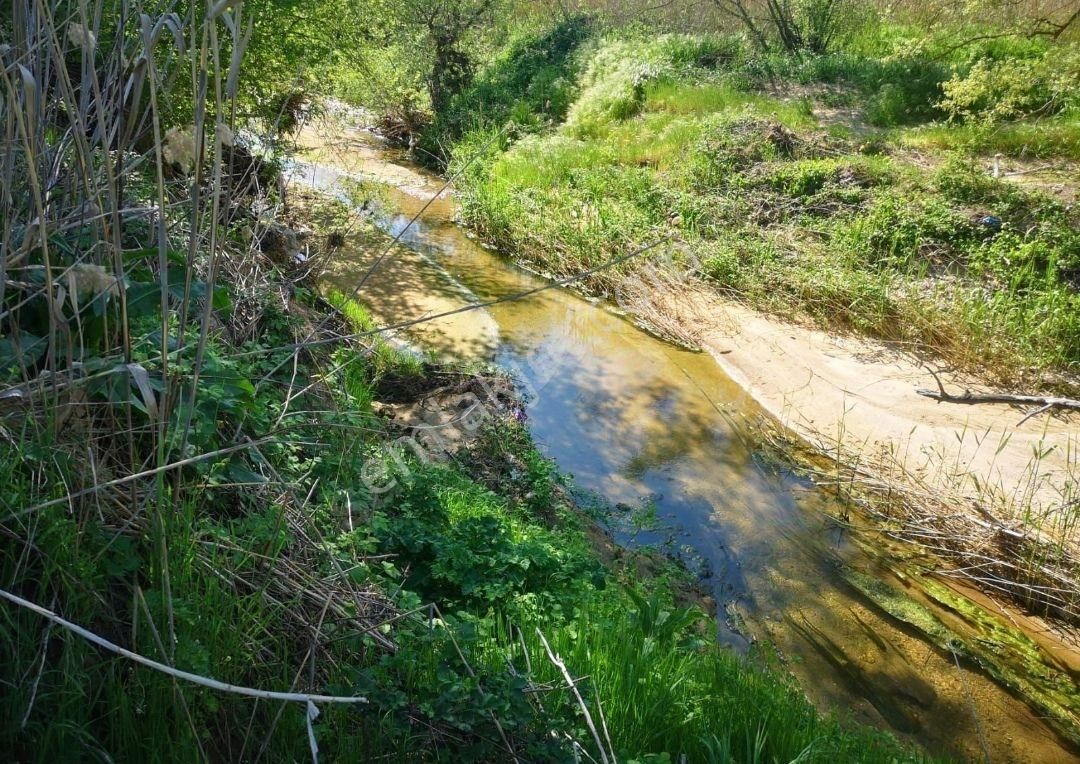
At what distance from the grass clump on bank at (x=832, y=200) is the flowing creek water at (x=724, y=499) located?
4.56 ft

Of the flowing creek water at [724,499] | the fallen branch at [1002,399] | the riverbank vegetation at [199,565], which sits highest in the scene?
the riverbank vegetation at [199,565]

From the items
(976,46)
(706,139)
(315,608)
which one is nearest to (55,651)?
(315,608)

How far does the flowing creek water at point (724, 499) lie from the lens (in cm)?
430

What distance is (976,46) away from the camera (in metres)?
13.4

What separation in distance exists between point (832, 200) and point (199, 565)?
9.59 meters

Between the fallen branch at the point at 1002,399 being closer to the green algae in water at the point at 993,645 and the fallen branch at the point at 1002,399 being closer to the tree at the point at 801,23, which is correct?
the green algae in water at the point at 993,645

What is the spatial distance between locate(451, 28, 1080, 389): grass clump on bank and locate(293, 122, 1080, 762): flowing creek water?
1.39 m

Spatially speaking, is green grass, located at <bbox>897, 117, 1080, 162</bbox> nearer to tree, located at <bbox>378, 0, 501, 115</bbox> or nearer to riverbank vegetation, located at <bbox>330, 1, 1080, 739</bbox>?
riverbank vegetation, located at <bbox>330, 1, 1080, 739</bbox>

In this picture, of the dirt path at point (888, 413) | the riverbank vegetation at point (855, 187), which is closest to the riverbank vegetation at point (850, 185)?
the riverbank vegetation at point (855, 187)

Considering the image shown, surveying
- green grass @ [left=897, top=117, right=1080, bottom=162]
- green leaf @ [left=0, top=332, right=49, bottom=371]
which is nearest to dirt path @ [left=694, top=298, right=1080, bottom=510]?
green grass @ [left=897, top=117, right=1080, bottom=162]

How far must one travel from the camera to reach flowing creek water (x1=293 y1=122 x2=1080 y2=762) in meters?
4.30

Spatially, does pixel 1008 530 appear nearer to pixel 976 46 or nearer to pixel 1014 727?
pixel 1014 727

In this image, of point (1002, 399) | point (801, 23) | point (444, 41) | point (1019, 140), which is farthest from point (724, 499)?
point (801, 23)

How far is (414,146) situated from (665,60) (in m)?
5.36
